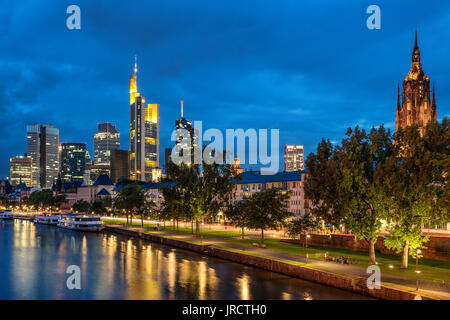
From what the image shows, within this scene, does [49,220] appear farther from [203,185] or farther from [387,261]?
[387,261]

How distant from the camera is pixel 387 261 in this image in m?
50.1

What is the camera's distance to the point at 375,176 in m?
42.5

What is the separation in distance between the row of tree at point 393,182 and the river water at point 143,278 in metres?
9.33

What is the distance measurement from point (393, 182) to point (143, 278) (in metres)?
31.9

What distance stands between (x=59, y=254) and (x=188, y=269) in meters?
31.1

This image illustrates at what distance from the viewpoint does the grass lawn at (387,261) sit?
41.2 metres

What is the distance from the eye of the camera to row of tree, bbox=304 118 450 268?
1638 inches

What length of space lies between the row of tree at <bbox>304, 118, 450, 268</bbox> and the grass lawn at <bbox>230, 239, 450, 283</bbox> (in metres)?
2.16

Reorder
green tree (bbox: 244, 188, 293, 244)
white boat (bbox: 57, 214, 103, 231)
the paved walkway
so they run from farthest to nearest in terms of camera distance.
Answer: white boat (bbox: 57, 214, 103, 231), green tree (bbox: 244, 188, 293, 244), the paved walkway

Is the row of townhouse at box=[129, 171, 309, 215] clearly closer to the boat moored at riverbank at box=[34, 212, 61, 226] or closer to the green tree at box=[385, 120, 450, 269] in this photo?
the green tree at box=[385, 120, 450, 269]

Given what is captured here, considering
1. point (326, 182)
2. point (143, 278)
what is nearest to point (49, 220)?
point (143, 278)

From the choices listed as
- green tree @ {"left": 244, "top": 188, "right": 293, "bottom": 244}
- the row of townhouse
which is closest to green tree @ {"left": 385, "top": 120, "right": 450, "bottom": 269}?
green tree @ {"left": 244, "top": 188, "right": 293, "bottom": 244}
